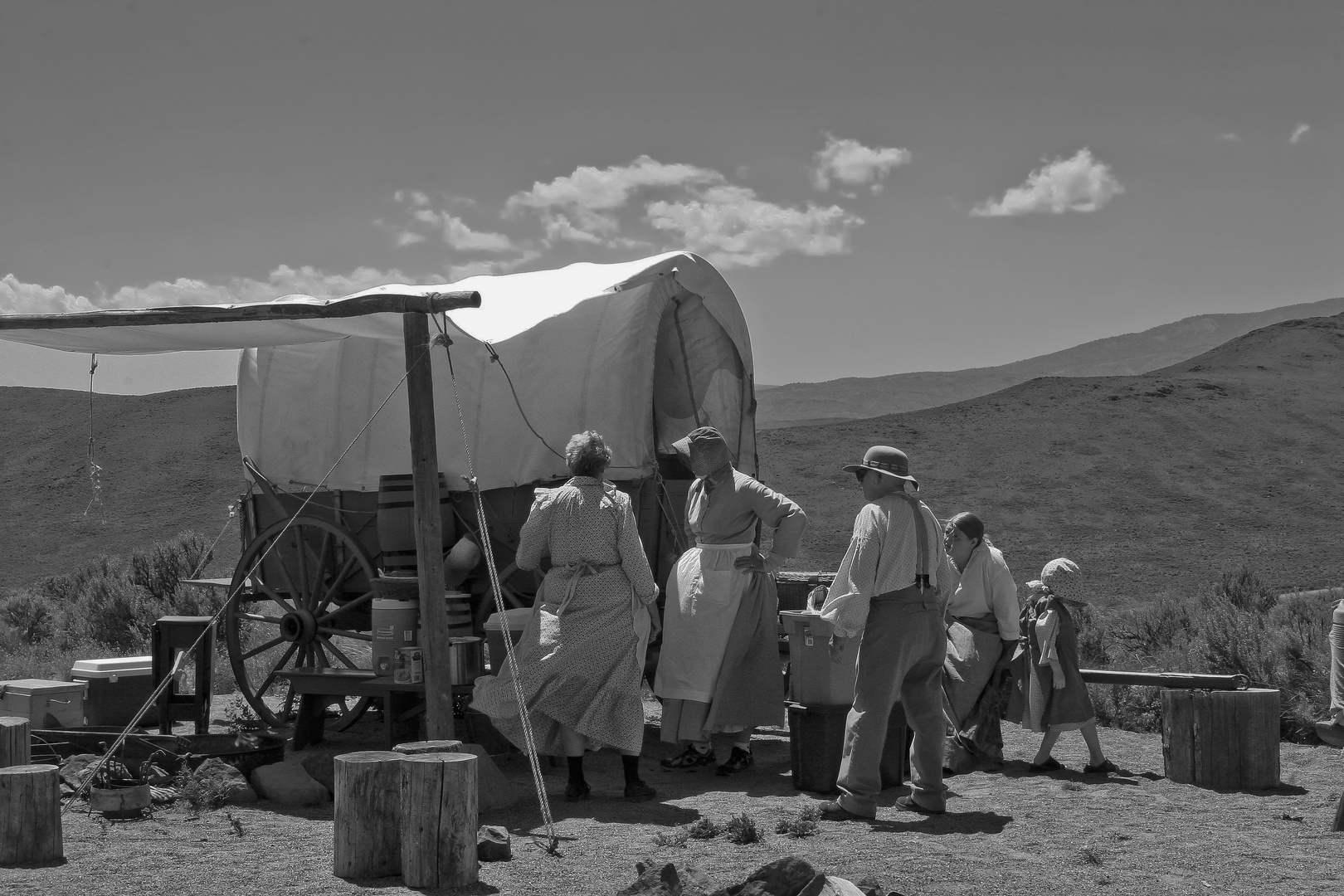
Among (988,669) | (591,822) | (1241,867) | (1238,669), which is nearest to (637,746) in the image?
(591,822)

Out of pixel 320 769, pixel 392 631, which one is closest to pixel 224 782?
pixel 320 769

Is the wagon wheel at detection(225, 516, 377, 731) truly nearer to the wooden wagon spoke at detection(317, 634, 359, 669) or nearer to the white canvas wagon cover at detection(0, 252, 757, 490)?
the wooden wagon spoke at detection(317, 634, 359, 669)

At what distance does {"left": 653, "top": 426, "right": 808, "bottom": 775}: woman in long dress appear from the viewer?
6141 mm

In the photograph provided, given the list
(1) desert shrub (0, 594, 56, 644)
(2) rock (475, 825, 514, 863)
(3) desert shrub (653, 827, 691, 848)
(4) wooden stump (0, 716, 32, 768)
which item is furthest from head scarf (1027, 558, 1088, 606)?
(1) desert shrub (0, 594, 56, 644)

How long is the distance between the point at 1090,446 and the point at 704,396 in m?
23.4

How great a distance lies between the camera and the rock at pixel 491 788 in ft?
17.8

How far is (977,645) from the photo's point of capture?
6414 mm

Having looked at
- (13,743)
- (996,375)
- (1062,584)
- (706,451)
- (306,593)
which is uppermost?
(996,375)

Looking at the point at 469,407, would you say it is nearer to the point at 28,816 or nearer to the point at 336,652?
the point at 336,652

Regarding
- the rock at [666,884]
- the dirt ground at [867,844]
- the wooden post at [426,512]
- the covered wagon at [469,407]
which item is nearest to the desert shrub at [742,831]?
the dirt ground at [867,844]

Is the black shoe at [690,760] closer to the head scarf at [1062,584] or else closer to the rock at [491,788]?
the rock at [491,788]

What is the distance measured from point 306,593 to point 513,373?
6.25 feet

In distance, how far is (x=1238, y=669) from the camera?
8.77 meters

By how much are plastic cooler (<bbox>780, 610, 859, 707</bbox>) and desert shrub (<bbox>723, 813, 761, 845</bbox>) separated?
1.02 metres
